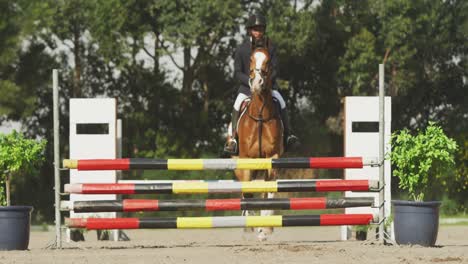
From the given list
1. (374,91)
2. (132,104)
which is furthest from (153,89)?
(374,91)

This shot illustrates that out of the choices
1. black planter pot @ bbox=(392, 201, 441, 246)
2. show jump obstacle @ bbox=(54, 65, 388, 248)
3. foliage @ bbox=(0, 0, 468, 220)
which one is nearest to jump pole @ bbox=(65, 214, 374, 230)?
show jump obstacle @ bbox=(54, 65, 388, 248)

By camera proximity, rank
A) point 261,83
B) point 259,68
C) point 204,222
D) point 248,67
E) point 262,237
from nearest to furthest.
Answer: point 204,222
point 259,68
point 261,83
point 262,237
point 248,67

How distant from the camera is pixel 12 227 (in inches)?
379

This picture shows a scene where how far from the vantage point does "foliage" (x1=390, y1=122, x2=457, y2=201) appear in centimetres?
975

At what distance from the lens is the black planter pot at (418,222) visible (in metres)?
9.71

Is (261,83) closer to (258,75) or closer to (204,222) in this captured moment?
(258,75)

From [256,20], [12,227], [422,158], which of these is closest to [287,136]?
[256,20]

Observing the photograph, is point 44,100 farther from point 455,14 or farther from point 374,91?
point 455,14

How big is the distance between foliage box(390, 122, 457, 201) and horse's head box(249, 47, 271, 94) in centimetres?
174

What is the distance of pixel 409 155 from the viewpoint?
980 centimetres

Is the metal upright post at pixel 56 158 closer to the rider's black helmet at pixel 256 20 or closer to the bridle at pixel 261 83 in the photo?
the bridle at pixel 261 83

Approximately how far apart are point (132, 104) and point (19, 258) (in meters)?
13.8

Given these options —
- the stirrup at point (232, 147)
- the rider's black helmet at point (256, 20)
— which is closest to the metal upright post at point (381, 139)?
the rider's black helmet at point (256, 20)

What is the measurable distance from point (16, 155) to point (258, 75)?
2.70 m
